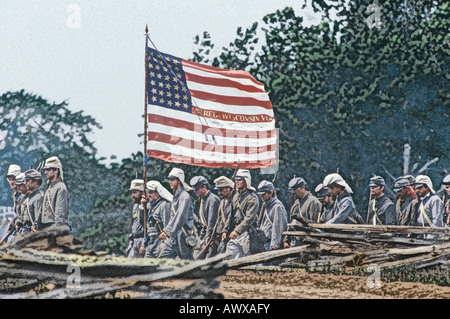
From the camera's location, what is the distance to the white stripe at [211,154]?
16.5m

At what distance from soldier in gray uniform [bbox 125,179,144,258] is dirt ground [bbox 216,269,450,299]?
132 inches

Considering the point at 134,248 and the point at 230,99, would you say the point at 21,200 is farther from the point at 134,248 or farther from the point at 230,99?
the point at 230,99

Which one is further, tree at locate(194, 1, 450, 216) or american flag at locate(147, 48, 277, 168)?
tree at locate(194, 1, 450, 216)

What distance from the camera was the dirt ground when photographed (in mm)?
13516

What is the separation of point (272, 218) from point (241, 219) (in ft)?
1.86

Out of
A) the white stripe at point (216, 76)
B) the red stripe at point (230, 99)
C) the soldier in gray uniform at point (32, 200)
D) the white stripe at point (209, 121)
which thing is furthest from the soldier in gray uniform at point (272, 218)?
the soldier in gray uniform at point (32, 200)

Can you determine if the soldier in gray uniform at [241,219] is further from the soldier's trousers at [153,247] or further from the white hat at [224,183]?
the soldier's trousers at [153,247]

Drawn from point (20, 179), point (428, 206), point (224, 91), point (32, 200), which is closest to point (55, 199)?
point (32, 200)

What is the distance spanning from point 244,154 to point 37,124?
1725 cm

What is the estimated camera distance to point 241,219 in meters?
16.6

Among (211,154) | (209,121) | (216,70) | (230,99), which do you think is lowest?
(211,154)

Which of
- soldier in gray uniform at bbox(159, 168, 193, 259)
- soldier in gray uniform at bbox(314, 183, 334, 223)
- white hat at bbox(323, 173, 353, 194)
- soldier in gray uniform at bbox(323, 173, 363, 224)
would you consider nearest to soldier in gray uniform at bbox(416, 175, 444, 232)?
soldier in gray uniform at bbox(323, 173, 363, 224)

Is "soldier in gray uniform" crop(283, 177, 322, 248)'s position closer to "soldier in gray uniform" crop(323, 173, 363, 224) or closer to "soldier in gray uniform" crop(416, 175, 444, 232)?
"soldier in gray uniform" crop(323, 173, 363, 224)

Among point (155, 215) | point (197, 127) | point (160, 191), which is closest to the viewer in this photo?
point (197, 127)
